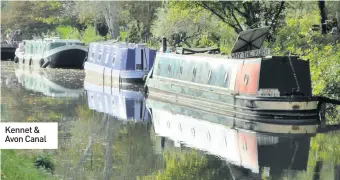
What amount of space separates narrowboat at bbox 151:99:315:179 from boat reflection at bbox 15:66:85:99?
32.9 ft

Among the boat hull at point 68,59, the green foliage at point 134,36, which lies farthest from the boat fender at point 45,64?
the green foliage at point 134,36

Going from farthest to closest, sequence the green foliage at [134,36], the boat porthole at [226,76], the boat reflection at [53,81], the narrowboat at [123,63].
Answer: the green foliage at [134,36], the narrowboat at [123,63], the boat reflection at [53,81], the boat porthole at [226,76]

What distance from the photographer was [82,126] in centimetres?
2327

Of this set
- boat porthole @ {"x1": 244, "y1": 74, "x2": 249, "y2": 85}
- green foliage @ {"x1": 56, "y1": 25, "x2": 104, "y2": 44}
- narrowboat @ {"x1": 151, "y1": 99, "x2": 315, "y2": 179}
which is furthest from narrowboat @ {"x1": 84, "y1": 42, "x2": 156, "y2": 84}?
green foliage @ {"x1": 56, "y1": 25, "x2": 104, "y2": 44}

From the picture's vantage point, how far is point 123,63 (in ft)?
120

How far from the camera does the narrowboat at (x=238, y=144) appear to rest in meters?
17.0

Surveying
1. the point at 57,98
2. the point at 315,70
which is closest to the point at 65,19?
the point at 57,98

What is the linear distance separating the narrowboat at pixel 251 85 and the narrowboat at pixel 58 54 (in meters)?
20.3

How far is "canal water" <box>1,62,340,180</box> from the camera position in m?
16.2

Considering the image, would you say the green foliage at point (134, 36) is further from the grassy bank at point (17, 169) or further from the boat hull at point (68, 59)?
the grassy bank at point (17, 169)

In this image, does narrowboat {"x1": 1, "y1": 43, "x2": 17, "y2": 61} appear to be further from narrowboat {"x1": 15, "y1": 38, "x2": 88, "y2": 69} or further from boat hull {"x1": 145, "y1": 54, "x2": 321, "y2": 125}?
boat hull {"x1": 145, "y1": 54, "x2": 321, "y2": 125}

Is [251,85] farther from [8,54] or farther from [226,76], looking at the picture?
[8,54]

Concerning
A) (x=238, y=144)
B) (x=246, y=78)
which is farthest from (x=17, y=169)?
(x=246, y=78)

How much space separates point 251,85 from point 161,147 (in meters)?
4.70
